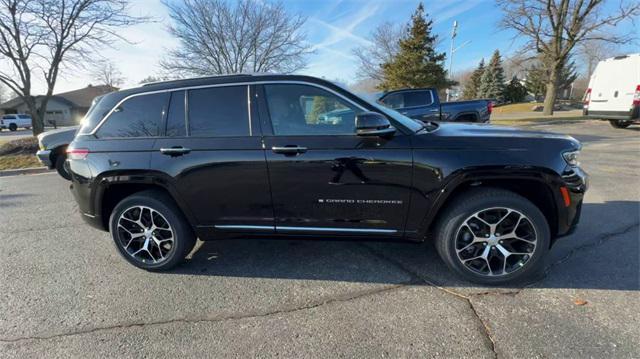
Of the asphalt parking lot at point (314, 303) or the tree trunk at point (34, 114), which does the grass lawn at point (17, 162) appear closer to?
the tree trunk at point (34, 114)

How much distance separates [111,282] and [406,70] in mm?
26989

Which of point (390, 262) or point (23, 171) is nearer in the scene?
point (390, 262)

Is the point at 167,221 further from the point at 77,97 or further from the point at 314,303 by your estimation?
the point at 77,97

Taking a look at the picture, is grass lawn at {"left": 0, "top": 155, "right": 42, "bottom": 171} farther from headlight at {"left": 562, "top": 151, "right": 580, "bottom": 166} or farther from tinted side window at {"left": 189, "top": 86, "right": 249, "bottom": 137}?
headlight at {"left": 562, "top": 151, "right": 580, "bottom": 166}

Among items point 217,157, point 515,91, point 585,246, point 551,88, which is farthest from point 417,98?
point 515,91

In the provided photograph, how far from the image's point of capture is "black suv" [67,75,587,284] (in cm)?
255

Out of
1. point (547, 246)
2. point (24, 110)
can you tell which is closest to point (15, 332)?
point (547, 246)

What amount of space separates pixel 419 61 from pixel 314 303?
89.3 ft

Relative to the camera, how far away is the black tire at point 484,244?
2.55 m

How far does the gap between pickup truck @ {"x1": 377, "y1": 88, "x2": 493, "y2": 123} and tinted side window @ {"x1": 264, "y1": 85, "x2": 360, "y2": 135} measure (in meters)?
6.52

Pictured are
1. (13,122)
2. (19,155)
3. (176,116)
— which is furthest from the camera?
(13,122)

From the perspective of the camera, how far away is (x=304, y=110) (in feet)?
9.23

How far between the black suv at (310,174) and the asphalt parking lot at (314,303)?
329 mm

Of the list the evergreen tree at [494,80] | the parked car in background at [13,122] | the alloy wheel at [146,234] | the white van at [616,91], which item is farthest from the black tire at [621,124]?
the parked car in background at [13,122]
